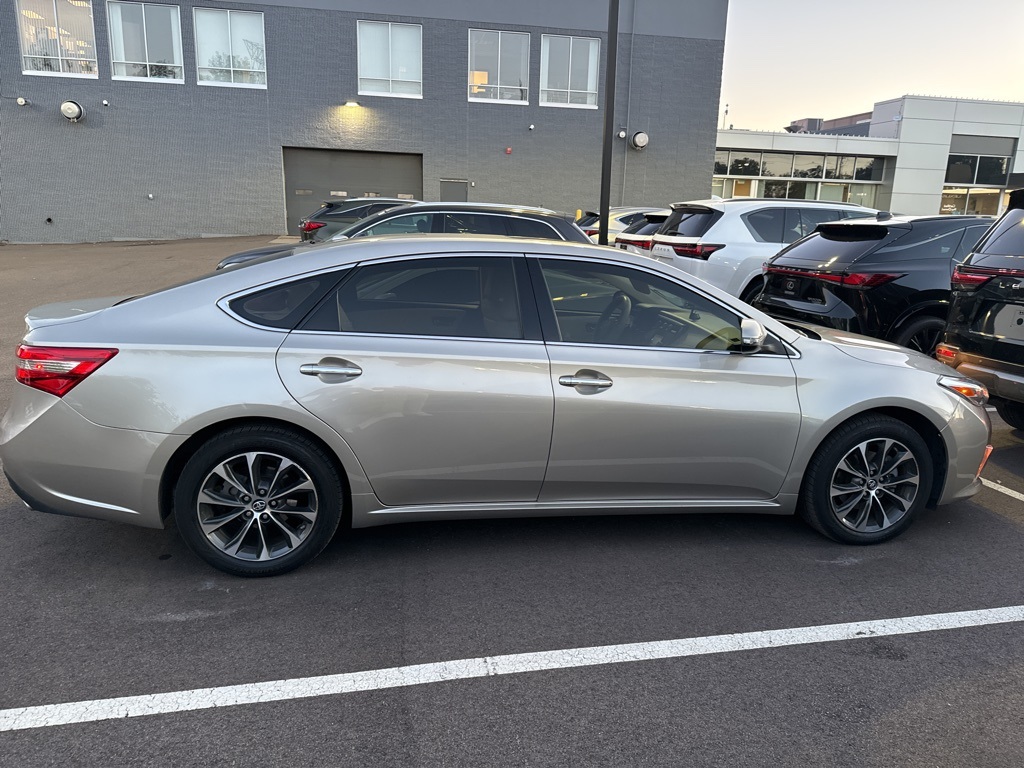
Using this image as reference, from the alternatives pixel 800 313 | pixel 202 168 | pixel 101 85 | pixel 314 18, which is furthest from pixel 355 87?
pixel 800 313

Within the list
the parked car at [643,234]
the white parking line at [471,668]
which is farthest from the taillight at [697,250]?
the white parking line at [471,668]

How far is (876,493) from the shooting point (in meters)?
4.20

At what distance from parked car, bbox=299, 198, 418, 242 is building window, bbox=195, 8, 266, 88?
36.2ft

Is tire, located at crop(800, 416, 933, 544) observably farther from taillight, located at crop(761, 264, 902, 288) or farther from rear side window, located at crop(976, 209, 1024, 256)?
taillight, located at crop(761, 264, 902, 288)

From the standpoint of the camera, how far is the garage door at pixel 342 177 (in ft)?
82.7

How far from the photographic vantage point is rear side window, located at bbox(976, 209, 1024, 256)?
17.2ft

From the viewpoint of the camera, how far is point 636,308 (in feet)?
13.4

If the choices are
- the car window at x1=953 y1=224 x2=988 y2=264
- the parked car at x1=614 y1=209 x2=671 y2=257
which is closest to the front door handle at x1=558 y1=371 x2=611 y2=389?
the car window at x1=953 y1=224 x2=988 y2=264

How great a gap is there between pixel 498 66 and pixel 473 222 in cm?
1796

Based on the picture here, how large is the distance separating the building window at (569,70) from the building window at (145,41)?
11573 mm

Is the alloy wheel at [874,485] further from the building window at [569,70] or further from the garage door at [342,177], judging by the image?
the building window at [569,70]

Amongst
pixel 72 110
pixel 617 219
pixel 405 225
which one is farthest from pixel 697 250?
pixel 72 110

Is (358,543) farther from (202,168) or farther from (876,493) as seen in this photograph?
(202,168)

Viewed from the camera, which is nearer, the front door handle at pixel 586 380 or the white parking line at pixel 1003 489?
the front door handle at pixel 586 380
